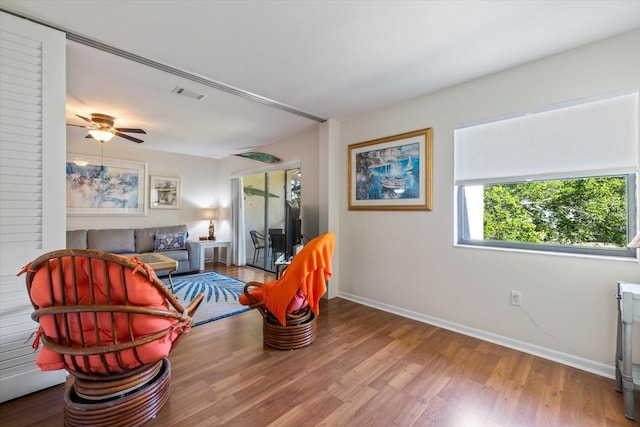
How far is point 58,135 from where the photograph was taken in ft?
6.00

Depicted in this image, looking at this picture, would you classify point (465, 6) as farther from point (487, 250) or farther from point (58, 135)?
point (58, 135)

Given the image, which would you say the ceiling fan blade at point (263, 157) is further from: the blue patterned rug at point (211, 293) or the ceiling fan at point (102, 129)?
the blue patterned rug at point (211, 293)

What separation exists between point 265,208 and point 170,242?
→ 1.85 meters

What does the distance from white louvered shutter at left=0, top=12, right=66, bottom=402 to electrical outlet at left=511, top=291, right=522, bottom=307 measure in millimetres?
3531

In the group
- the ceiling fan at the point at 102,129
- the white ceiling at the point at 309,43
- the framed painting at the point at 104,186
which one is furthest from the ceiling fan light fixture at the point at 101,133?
the framed painting at the point at 104,186

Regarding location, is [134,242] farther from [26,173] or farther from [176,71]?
[176,71]

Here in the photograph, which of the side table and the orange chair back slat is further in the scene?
the side table

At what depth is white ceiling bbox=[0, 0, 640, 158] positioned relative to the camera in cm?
164

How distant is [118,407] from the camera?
1.35m

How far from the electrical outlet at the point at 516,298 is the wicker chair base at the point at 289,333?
70.2 inches

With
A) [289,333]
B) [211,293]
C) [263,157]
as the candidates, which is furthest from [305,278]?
[263,157]

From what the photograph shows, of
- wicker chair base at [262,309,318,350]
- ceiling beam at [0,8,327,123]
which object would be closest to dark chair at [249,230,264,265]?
ceiling beam at [0,8,327,123]

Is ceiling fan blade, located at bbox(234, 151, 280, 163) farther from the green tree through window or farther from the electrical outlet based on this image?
the electrical outlet

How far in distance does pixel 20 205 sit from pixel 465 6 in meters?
3.08
